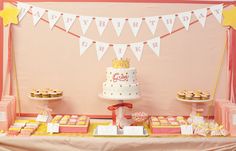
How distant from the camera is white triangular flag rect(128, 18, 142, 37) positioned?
2287 millimetres

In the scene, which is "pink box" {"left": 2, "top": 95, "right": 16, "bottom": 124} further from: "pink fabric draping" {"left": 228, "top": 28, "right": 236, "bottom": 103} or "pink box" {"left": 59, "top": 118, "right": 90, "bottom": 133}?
"pink fabric draping" {"left": 228, "top": 28, "right": 236, "bottom": 103}

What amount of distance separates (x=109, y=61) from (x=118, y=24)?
255 millimetres

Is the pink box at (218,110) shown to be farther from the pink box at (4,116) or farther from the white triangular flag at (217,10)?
the pink box at (4,116)

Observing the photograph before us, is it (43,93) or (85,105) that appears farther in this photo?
(85,105)

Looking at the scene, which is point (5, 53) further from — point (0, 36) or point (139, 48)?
point (139, 48)

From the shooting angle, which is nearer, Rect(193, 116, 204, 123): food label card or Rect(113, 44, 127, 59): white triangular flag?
Rect(193, 116, 204, 123): food label card

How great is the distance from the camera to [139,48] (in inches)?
90.4

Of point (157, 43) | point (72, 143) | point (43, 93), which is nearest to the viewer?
point (72, 143)

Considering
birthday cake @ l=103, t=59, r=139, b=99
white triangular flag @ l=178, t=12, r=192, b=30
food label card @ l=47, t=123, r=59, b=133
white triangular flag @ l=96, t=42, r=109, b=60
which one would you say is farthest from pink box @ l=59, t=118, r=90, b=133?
white triangular flag @ l=178, t=12, r=192, b=30

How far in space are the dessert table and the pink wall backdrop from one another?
0.48m

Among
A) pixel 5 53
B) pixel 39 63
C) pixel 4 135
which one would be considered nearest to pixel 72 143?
pixel 4 135

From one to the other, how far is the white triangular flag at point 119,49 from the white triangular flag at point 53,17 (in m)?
0.43

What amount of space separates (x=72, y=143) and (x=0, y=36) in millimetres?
950

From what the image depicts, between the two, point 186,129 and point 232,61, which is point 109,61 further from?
point 232,61
